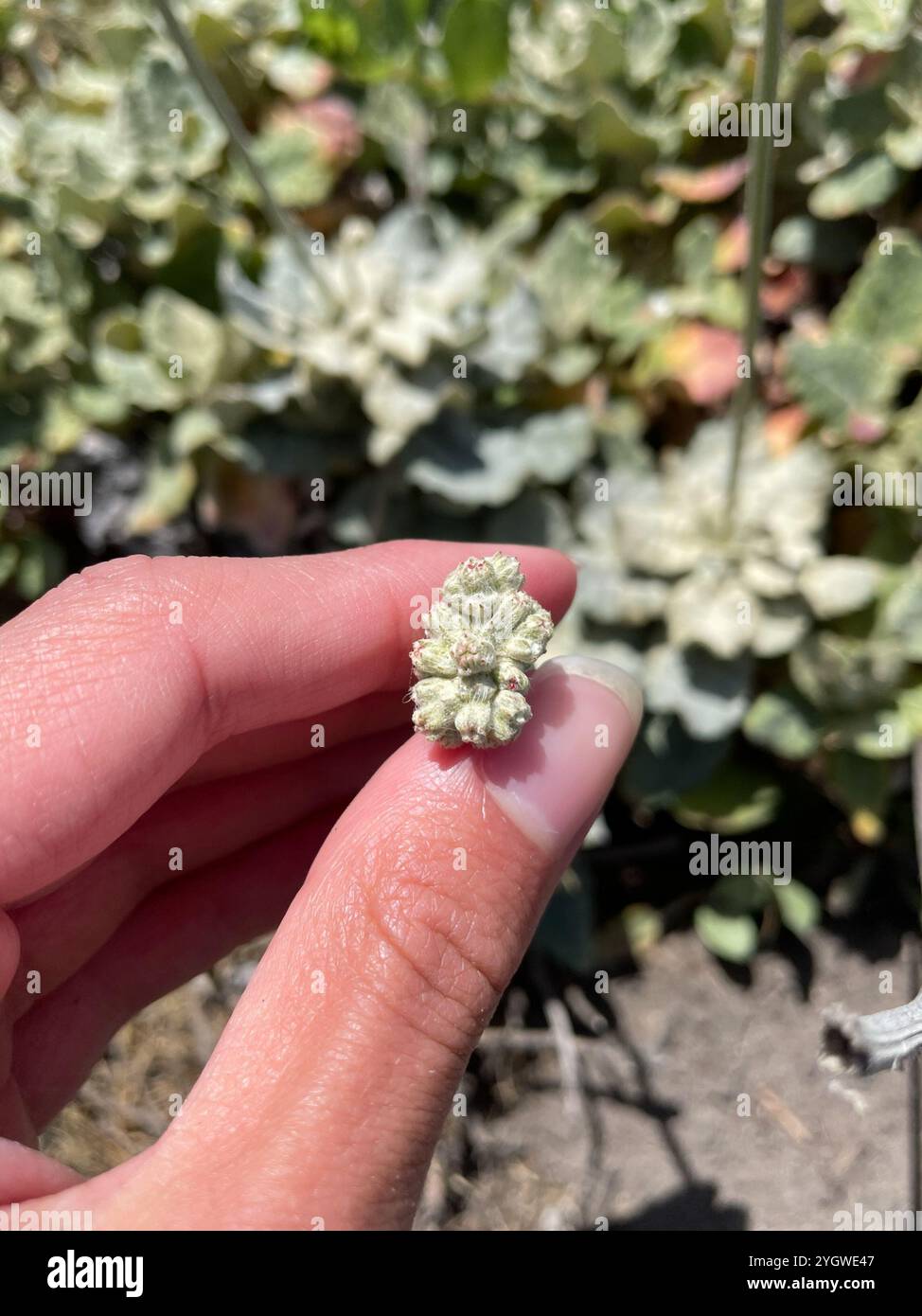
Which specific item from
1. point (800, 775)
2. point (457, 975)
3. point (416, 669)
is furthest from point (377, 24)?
point (457, 975)

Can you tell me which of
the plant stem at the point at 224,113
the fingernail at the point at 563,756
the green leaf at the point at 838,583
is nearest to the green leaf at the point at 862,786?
the green leaf at the point at 838,583

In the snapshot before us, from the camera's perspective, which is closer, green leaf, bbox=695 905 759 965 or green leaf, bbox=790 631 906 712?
green leaf, bbox=790 631 906 712

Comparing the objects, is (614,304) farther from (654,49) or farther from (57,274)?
(57,274)

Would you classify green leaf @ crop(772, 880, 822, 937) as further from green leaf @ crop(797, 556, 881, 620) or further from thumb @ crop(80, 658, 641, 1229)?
thumb @ crop(80, 658, 641, 1229)

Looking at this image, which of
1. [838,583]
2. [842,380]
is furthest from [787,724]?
[842,380]

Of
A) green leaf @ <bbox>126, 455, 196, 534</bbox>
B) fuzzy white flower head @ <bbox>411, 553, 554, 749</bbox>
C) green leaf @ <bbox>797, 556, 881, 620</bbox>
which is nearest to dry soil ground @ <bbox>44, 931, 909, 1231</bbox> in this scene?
green leaf @ <bbox>797, 556, 881, 620</bbox>

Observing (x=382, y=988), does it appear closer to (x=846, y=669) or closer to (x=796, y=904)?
(x=846, y=669)
